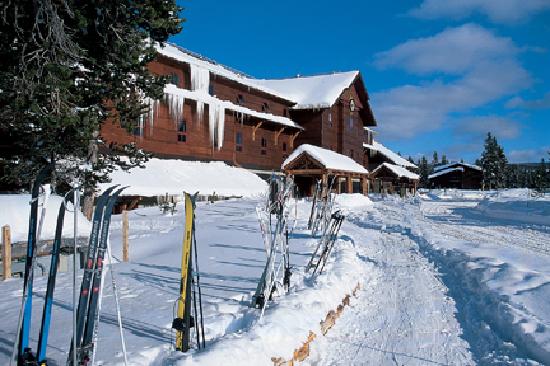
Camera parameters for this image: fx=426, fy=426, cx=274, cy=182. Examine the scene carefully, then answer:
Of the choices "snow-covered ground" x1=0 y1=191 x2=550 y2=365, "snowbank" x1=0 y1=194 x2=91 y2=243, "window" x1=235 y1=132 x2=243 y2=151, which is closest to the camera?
"snow-covered ground" x1=0 y1=191 x2=550 y2=365

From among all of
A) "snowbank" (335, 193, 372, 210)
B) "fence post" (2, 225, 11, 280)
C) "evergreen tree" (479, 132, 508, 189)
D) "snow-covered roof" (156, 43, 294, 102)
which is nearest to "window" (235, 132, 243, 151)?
"snow-covered roof" (156, 43, 294, 102)

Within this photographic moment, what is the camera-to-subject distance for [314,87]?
39.9m

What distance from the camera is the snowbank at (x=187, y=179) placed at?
20.1 meters

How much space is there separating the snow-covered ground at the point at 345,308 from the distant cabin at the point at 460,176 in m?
74.0

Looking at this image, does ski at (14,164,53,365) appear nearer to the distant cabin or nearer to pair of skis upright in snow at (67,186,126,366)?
pair of skis upright in snow at (67,186,126,366)

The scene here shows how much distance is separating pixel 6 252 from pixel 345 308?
20.6 ft

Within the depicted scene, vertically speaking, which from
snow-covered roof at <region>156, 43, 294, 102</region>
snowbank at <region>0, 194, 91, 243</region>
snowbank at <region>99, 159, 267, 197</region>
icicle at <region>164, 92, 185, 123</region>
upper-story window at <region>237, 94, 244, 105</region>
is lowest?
snowbank at <region>0, 194, 91, 243</region>

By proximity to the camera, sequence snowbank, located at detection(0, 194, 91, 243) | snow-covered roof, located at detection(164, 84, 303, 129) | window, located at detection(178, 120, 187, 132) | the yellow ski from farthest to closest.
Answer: window, located at detection(178, 120, 187, 132)
snow-covered roof, located at detection(164, 84, 303, 129)
snowbank, located at detection(0, 194, 91, 243)
the yellow ski

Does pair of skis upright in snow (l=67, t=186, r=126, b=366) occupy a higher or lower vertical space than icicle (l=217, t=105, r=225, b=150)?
lower

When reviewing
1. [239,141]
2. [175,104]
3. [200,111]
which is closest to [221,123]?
[200,111]

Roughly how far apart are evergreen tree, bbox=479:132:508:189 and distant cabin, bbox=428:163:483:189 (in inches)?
190

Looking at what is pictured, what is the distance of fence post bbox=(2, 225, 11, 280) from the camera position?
787 cm

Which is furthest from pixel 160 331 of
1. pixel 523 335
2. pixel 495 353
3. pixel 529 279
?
pixel 529 279

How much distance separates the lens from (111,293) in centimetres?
693
